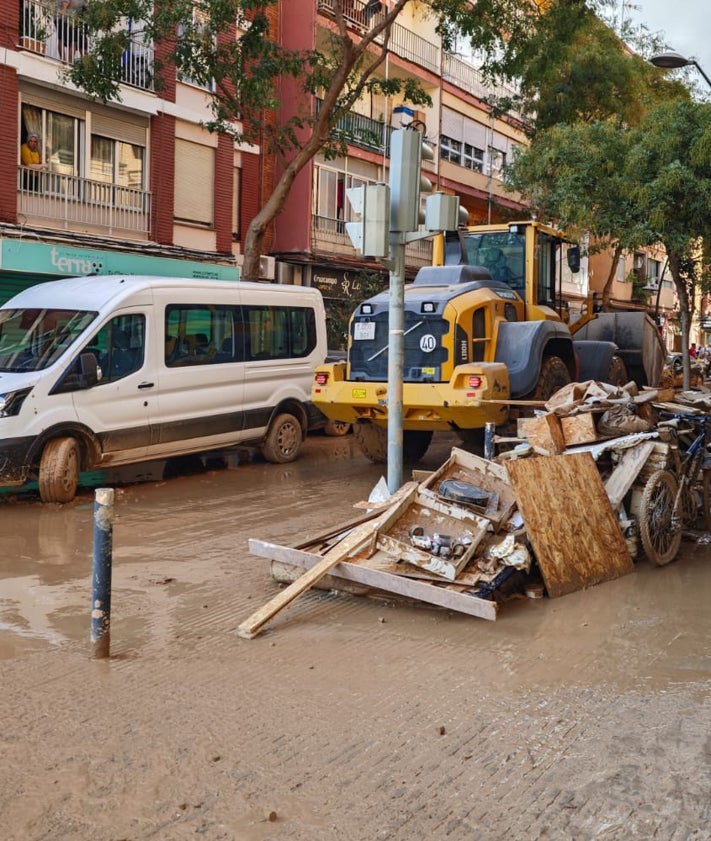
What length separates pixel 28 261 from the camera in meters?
17.0

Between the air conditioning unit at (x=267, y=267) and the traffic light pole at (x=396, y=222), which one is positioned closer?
the traffic light pole at (x=396, y=222)

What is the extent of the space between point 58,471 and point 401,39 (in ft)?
77.8

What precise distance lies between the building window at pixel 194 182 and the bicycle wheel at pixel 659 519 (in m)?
16.2

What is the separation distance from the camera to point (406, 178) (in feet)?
26.0

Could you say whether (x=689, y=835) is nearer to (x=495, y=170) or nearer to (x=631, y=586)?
(x=631, y=586)

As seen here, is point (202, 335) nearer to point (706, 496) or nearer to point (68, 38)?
point (706, 496)

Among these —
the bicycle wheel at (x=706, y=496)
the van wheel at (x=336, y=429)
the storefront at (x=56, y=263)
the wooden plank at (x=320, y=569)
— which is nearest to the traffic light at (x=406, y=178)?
the wooden plank at (x=320, y=569)

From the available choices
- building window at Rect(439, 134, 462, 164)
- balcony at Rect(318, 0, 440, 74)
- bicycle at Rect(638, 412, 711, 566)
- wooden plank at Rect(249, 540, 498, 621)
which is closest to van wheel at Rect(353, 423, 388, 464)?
bicycle at Rect(638, 412, 711, 566)

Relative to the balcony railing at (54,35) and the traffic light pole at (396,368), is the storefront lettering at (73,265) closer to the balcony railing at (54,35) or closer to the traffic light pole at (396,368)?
the balcony railing at (54,35)

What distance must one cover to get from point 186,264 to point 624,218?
9.38 metres

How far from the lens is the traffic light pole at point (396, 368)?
8031 mm

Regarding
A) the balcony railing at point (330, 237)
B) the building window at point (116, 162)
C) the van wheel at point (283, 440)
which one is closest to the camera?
the van wheel at point (283, 440)

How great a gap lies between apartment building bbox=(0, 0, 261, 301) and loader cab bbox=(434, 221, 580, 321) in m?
6.72

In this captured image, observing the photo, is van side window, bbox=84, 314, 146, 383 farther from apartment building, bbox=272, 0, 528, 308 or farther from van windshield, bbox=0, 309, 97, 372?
apartment building, bbox=272, 0, 528, 308
